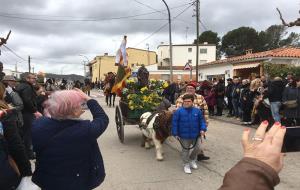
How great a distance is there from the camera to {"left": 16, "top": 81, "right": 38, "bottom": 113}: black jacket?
9297 millimetres

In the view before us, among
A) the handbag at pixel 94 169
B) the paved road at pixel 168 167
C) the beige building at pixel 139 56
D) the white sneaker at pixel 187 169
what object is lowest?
the paved road at pixel 168 167

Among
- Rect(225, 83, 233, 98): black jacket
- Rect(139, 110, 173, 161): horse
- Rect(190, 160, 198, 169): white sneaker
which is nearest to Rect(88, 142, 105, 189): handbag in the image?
Rect(190, 160, 198, 169): white sneaker

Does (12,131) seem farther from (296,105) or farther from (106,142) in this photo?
(296,105)

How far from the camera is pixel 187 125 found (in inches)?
329

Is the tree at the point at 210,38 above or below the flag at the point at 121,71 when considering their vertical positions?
above

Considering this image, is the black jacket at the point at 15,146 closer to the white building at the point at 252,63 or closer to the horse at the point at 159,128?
the horse at the point at 159,128

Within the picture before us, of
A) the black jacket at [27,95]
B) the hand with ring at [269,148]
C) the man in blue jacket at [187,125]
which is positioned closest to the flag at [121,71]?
the black jacket at [27,95]

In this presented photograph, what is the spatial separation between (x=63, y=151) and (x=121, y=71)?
28.7ft

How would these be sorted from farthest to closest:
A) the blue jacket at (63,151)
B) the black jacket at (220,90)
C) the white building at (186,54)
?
the white building at (186,54)
the black jacket at (220,90)
the blue jacket at (63,151)

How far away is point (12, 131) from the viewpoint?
13.6 ft

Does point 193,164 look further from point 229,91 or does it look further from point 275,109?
point 229,91

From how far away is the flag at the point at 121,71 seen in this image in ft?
40.1

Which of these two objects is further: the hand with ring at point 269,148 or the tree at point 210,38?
the tree at point 210,38

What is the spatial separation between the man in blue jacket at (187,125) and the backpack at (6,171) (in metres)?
4.69
